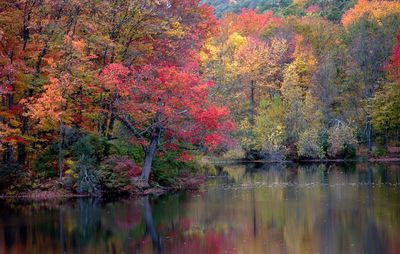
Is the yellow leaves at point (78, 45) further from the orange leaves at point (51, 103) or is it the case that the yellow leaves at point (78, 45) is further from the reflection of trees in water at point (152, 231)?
the reflection of trees in water at point (152, 231)

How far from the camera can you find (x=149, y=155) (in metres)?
27.1

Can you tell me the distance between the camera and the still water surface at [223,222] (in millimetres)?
13867

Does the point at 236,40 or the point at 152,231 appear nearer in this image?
the point at 152,231

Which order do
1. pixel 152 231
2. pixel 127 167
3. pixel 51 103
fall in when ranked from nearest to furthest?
pixel 152 231 → pixel 51 103 → pixel 127 167

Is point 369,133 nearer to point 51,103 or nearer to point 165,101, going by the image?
point 165,101

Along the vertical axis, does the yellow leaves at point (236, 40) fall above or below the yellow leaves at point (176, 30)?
above

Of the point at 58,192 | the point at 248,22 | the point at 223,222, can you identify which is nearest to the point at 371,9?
the point at 248,22

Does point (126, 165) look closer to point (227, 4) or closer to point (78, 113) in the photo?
point (78, 113)

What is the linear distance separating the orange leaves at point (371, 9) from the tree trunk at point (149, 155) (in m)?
34.4

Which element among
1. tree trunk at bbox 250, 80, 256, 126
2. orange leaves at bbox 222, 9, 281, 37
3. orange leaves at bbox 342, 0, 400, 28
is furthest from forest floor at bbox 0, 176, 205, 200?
orange leaves at bbox 342, 0, 400, 28

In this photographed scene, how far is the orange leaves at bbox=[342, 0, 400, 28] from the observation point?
185 feet

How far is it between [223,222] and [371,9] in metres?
48.0

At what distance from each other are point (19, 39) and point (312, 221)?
56.3ft

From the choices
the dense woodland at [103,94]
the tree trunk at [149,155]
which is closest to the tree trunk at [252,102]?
→ the dense woodland at [103,94]
